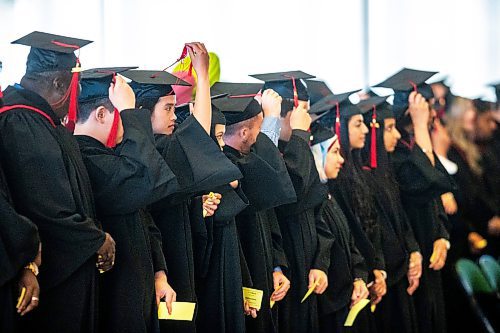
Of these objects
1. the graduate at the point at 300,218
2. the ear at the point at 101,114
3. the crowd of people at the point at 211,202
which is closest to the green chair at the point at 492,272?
the crowd of people at the point at 211,202

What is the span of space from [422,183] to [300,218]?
1617 millimetres

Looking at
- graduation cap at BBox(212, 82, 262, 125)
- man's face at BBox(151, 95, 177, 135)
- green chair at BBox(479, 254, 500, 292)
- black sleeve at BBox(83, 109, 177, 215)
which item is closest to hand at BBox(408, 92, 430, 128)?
green chair at BBox(479, 254, 500, 292)

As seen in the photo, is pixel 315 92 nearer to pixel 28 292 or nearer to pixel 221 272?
pixel 221 272

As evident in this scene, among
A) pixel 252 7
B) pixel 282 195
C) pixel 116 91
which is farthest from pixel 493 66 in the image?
pixel 116 91

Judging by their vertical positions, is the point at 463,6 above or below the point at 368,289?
above

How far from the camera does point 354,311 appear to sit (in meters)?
5.75

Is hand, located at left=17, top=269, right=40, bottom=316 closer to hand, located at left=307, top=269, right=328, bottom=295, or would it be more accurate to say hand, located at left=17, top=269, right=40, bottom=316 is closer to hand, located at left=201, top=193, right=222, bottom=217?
hand, located at left=201, top=193, right=222, bottom=217

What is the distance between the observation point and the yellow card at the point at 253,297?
16.0ft

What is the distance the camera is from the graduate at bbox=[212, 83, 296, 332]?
5.06 m

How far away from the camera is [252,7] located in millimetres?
7898

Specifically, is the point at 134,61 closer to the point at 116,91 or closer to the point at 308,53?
the point at 116,91

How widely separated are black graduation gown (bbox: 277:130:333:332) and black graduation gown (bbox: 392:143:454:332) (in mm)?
1474

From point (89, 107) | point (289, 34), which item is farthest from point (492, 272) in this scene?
point (89, 107)

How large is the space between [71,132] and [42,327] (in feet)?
2.72
